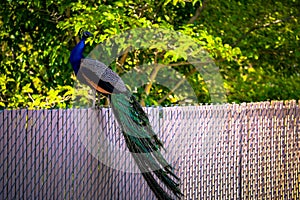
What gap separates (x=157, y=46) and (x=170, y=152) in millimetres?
3062

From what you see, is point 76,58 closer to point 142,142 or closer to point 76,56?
point 76,56

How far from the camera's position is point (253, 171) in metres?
7.90

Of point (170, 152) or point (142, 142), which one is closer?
point (142, 142)

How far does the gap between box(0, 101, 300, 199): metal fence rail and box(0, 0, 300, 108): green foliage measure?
1.97 meters

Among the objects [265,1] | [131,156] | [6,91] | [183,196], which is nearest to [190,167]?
[183,196]

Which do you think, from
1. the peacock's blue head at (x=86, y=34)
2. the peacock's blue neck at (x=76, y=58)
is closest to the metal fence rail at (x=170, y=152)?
the peacock's blue neck at (x=76, y=58)

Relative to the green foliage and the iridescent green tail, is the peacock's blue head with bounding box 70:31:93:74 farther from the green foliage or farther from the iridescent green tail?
the iridescent green tail

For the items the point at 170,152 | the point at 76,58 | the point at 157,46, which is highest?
the point at 157,46

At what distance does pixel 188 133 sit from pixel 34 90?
166 inches

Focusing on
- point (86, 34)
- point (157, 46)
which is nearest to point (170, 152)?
point (86, 34)

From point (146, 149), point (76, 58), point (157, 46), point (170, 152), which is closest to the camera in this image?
point (146, 149)

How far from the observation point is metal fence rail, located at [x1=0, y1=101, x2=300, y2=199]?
5.71 metres

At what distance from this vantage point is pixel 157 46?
31.4ft

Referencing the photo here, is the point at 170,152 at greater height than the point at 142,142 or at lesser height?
lesser
